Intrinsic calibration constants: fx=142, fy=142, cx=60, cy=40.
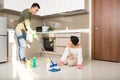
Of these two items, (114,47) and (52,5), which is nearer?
(114,47)

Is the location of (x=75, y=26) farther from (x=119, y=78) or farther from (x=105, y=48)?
(x=119, y=78)

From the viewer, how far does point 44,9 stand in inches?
199

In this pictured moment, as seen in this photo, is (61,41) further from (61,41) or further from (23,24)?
(23,24)

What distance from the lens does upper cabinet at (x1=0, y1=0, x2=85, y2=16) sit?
12.9ft

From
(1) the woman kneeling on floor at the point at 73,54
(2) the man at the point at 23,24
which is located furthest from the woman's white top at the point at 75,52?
(2) the man at the point at 23,24

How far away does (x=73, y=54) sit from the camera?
3135mm

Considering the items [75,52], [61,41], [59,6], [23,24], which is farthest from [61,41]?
[23,24]

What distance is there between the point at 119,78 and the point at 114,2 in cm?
223

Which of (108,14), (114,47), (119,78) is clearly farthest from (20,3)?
(119,78)

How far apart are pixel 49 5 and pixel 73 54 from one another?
239 centimetres

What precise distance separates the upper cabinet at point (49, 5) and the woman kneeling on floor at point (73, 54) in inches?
54.1

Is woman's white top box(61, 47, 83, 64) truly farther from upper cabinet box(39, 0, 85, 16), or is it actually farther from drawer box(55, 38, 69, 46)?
upper cabinet box(39, 0, 85, 16)

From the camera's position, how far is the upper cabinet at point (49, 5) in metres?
3.93

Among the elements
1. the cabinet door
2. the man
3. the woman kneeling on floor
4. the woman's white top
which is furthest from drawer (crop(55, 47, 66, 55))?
the man
